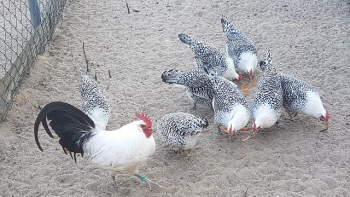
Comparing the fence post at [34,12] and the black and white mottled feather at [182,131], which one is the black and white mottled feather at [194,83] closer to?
the black and white mottled feather at [182,131]

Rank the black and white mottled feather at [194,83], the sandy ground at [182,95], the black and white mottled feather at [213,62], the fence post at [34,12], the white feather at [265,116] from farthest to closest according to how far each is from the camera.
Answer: the fence post at [34,12], the black and white mottled feather at [213,62], the black and white mottled feather at [194,83], the white feather at [265,116], the sandy ground at [182,95]

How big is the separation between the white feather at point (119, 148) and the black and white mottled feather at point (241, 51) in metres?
2.55

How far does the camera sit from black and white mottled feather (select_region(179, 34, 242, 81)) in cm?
575

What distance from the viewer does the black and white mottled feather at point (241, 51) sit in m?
5.90

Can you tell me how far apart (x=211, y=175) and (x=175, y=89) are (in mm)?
1796

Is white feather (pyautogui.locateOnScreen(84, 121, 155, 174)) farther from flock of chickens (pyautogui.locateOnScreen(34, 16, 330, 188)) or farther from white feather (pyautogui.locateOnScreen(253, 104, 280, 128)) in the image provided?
white feather (pyautogui.locateOnScreen(253, 104, 280, 128))

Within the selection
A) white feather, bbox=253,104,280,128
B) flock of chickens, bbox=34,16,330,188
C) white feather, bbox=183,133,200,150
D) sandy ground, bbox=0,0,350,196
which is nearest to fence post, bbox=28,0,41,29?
sandy ground, bbox=0,0,350,196

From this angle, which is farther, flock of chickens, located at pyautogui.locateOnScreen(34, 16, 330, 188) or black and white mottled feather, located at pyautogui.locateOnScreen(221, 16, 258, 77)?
black and white mottled feather, located at pyautogui.locateOnScreen(221, 16, 258, 77)

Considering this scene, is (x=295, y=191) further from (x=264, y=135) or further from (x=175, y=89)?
(x=175, y=89)

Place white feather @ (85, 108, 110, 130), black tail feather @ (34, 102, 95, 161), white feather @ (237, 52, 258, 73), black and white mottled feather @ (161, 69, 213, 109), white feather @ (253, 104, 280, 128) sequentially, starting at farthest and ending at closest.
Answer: white feather @ (237, 52, 258, 73)
black and white mottled feather @ (161, 69, 213, 109)
white feather @ (253, 104, 280, 128)
white feather @ (85, 108, 110, 130)
black tail feather @ (34, 102, 95, 161)

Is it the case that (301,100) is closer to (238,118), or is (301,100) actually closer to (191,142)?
(238,118)

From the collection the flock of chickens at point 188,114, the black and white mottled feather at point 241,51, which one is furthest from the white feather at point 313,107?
the black and white mottled feather at point 241,51

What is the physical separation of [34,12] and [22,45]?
0.63 metres

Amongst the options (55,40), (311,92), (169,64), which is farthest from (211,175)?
(55,40)
